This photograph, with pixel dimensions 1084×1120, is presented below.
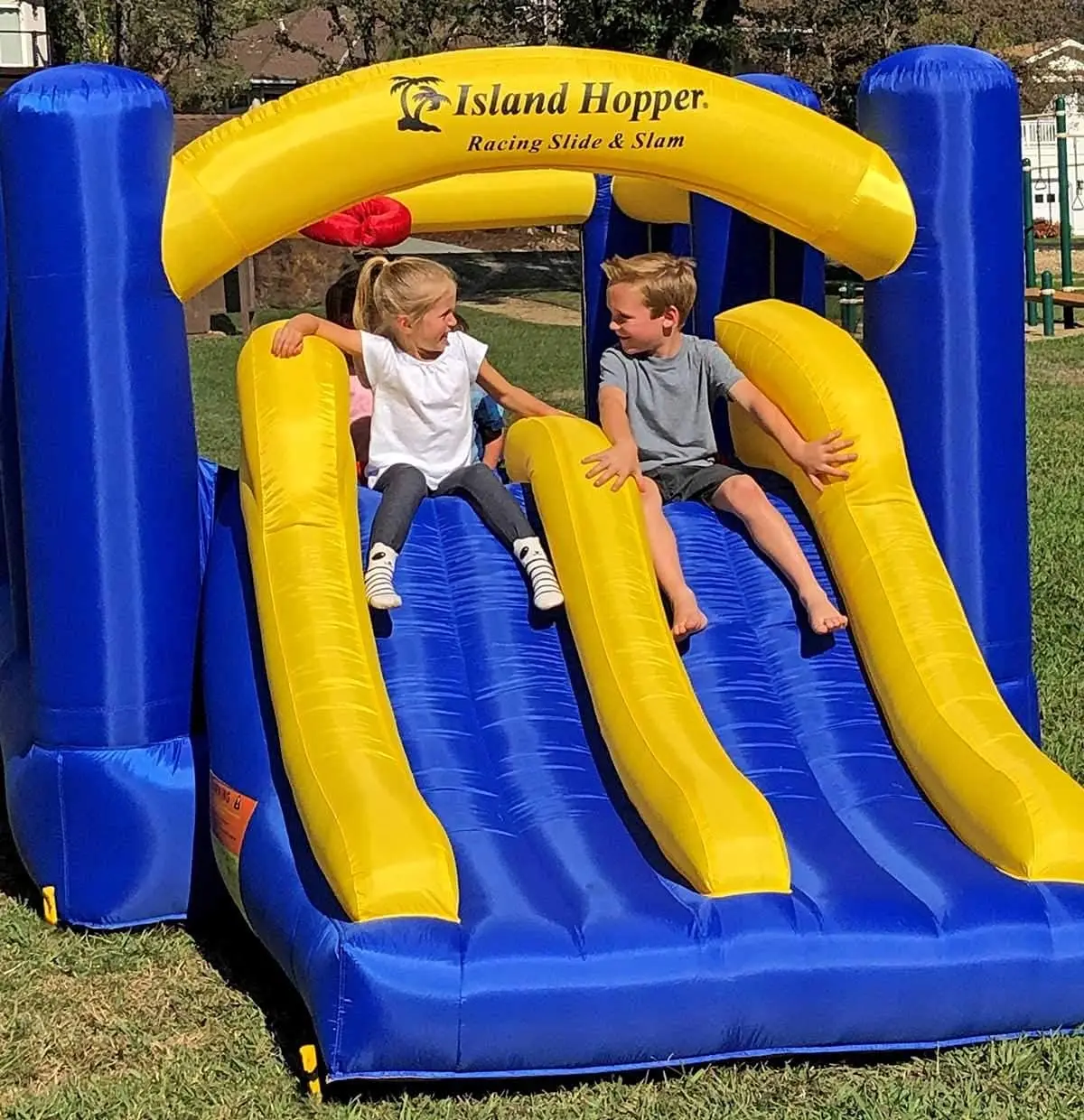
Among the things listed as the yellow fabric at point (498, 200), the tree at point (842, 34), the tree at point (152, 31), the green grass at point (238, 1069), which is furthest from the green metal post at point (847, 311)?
the tree at point (152, 31)

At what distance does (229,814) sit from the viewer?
3.63 meters

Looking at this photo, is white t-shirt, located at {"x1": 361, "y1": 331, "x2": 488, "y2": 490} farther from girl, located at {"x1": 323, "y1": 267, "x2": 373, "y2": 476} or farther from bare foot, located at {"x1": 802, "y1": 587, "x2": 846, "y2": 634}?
bare foot, located at {"x1": 802, "y1": 587, "x2": 846, "y2": 634}

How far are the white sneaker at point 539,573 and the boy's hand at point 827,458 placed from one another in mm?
670

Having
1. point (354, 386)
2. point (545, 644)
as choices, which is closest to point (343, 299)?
point (354, 386)

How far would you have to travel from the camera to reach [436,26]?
84.9 ft

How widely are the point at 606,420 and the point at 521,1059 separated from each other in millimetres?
1779

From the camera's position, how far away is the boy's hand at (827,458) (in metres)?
4.15

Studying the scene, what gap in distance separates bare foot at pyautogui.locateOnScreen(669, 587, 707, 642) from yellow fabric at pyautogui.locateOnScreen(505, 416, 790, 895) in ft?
0.25

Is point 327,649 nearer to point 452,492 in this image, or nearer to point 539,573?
point 539,573

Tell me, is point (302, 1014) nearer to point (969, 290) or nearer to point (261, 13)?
point (969, 290)

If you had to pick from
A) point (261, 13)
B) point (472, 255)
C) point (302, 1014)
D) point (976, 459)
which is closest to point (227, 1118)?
point (302, 1014)

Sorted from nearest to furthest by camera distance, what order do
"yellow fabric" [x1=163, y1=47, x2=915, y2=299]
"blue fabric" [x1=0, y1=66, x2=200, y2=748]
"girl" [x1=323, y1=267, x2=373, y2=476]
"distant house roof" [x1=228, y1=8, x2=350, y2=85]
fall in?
"blue fabric" [x1=0, y1=66, x2=200, y2=748], "yellow fabric" [x1=163, y1=47, x2=915, y2=299], "girl" [x1=323, y1=267, x2=373, y2=476], "distant house roof" [x1=228, y1=8, x2=350, y2=85]

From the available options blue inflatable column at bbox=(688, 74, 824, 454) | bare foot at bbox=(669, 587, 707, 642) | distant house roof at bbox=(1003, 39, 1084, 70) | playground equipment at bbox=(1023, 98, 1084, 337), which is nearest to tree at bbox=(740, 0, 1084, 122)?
distant house roof at bbox=(1003, 39, 1084, 70)

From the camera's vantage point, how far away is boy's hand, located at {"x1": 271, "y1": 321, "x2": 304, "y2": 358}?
412 cm
